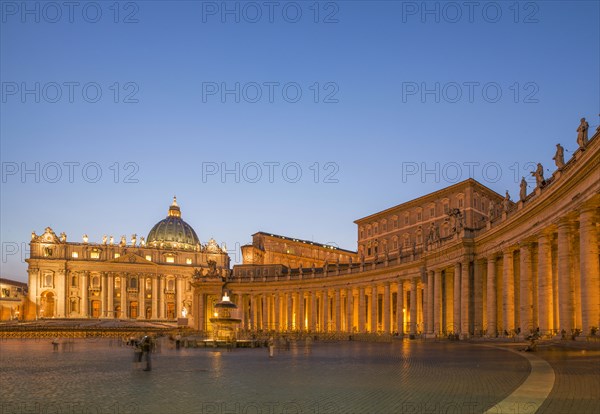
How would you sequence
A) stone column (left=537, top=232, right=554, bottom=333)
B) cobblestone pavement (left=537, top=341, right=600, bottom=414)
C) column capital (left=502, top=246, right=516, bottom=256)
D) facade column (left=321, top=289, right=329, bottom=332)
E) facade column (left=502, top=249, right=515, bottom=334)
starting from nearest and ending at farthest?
cobblestone pavement (left=537, top=341, right=600, bottom=414), stone column (left=537, top=232, right=554, bottom=333), facade column (left=502, top=249, right=515, bottom=334), column capital (left=502, top=246, right=516, bottom=256), facade column (left=321, top=289, right=329, bottom=332)

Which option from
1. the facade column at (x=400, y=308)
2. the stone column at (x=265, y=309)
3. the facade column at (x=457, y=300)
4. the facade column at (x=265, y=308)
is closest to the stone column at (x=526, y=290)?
the facade column at (x=457, y=300)

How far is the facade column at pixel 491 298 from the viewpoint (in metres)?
58.5

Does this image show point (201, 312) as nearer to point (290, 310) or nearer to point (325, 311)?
point (290, 310)

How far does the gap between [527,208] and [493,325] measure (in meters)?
13.9

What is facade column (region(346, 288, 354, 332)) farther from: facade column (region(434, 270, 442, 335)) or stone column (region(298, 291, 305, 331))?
facade column (region(434, 270, 442, 335))

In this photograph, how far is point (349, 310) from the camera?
346ft

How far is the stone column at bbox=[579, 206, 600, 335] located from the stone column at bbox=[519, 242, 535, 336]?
12.0 metres

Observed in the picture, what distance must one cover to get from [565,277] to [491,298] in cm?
1787

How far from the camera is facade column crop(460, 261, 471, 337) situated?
64.2m

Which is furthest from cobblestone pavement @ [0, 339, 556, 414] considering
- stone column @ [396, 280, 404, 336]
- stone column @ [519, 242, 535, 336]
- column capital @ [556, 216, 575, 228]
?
stone column @ [396, 280, 404, 336]

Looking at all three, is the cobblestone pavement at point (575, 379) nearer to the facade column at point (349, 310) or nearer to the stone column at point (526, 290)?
the stone column at point (526, 290)

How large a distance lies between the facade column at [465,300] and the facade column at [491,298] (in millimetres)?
3641

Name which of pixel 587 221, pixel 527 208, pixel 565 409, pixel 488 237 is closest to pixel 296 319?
pixel 488 237

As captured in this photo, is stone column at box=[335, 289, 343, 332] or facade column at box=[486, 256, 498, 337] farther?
stone column at box=[335, 289, 343, 332]
